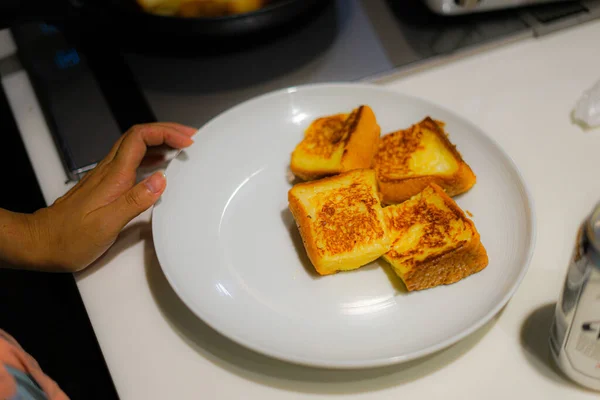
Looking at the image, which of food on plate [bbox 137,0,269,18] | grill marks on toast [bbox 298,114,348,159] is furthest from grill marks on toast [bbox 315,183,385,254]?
food on plate [bbox 137,0,269,18]

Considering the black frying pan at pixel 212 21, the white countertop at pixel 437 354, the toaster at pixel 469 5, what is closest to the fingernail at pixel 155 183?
the white countertop at pixel 437 354

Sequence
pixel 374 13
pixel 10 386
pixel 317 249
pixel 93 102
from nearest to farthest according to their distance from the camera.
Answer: pixel 10 386 → pixel 317 249 → pixel 93 102 → pixel 374 13

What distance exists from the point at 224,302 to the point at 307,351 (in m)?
0.15

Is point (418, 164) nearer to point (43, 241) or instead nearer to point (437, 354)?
point (437, 354)

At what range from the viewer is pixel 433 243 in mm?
818

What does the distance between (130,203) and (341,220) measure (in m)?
0.35

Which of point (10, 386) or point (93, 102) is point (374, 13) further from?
point (10, 386)

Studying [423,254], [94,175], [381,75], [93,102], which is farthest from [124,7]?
[423,254]

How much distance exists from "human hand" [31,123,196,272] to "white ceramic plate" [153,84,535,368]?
0.05 metres

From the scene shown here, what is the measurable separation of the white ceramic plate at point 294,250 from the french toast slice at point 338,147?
5 centimetres

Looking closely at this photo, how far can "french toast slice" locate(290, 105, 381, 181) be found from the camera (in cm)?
95

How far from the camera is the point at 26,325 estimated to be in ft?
4.24

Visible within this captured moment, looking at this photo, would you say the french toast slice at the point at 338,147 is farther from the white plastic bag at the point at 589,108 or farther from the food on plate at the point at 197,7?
the white plastic bag at the point at 589,108

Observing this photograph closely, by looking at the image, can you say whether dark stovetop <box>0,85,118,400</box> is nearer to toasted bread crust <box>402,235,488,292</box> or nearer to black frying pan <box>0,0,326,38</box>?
black frying pan <box>0,0,326,38</box>
